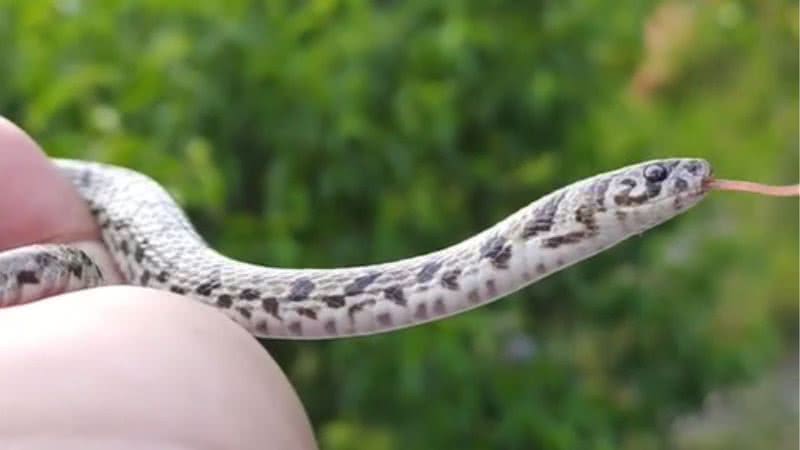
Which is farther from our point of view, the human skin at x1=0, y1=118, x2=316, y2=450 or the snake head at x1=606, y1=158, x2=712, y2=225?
the snake head at x1=606, y1=158, x2=712, y2=225

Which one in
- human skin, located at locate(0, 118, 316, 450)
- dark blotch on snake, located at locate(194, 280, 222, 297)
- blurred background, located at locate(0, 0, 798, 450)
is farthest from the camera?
blurred background, located at locate(0, 0, 798, 450)

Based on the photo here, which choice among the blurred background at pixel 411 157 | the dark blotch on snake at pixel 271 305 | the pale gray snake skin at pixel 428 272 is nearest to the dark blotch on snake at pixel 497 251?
the pale gray snake skin at pixel 428 272

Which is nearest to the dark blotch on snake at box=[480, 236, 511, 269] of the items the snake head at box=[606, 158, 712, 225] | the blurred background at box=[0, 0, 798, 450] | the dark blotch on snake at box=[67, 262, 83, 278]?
the snake head at box=[606, 158, 712, 225]

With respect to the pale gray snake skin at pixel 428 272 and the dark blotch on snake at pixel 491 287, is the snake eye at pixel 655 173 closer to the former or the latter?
the pale gray snake skin at pixel 428 272

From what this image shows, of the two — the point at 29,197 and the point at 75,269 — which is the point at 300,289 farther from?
the point at 29,197

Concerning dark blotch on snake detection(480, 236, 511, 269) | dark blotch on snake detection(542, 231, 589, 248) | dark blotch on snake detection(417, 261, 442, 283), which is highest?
dark blotch on snake detection(542, 231, 589, 248)

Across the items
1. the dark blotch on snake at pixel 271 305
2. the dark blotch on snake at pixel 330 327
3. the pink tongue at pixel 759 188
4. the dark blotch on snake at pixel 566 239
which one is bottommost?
the dark blotch on snake at pixel 330 327

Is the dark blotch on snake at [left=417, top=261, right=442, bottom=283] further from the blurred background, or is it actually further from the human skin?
the blurred background

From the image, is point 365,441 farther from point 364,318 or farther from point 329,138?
point 364,318

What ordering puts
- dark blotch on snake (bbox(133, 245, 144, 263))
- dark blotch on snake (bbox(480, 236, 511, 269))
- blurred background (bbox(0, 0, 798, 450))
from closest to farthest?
Result: dark blotch on snake (bbox(480, 236, 511, 269)) < dark blotch on snake (bbox(133, 245, 144, 263)) < blurred background (bbox(0, 0, 798, 450))
